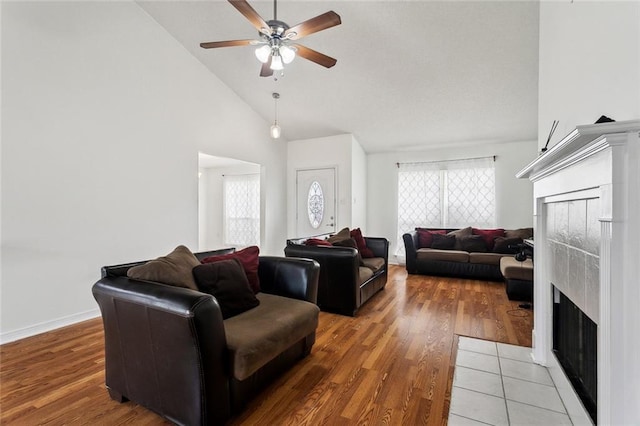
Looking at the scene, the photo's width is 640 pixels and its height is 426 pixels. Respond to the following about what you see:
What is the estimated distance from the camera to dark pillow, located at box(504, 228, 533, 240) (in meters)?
4.64

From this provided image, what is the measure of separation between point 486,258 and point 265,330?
13.5 feet

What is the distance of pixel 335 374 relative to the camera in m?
1.97

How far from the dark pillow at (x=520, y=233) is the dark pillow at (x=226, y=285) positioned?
4.54 meters

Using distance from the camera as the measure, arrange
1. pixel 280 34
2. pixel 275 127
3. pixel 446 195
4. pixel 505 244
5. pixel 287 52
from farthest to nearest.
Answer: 1. pixel 446 195
2. pixel 505 244
3. pixel 275 127
4. pixel 287 52
5. pixel 280 34

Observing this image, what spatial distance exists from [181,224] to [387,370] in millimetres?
3164

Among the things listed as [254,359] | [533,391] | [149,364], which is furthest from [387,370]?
[149,364]

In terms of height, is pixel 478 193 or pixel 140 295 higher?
pixel 478 193

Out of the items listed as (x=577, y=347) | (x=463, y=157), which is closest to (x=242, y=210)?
(x=463, y=157)

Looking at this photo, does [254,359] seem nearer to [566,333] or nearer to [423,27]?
[566,333]

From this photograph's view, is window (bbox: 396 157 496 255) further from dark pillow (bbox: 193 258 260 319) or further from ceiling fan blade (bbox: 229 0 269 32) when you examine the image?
dark pillow (bbox: 193 258 260 319)

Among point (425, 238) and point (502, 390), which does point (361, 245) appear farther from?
point (502, 390)

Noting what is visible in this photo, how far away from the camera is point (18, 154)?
8.25 ft

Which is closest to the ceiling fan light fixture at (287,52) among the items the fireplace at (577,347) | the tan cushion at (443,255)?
the fireplace at (577,347)

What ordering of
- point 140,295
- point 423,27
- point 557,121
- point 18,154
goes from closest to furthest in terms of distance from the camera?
point 140,295, point 557,121, point 18,154, point 423,27
